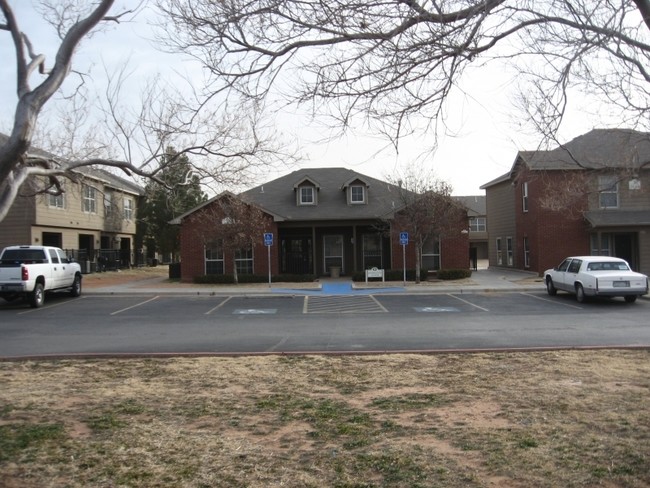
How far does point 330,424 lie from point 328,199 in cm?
2756

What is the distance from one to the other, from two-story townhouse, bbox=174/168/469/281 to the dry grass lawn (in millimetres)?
20361

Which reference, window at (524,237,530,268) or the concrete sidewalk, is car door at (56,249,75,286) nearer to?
the concrete sidewalk

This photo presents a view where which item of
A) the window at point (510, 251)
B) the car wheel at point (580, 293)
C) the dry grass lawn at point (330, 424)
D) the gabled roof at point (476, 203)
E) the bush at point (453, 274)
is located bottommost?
the dry grass lawn at point (330, 424)

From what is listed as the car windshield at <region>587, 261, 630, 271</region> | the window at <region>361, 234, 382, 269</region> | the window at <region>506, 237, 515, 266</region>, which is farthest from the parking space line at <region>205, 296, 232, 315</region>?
the window at <region>506, 237, 515, 266</region>

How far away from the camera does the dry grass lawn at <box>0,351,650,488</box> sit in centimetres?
438

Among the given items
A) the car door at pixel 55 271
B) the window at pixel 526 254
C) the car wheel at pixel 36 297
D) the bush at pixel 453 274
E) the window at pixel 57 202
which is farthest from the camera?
the window at pixel 57 202

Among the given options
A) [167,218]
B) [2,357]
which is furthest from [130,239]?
[2,357]

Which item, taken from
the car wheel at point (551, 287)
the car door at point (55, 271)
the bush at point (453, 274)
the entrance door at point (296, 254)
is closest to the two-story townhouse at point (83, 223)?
the car door at point (55, 271)

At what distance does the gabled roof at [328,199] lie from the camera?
30516 mm

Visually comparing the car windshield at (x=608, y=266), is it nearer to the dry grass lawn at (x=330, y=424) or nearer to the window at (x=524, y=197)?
the dry grass lawn at (x=330, y=424)

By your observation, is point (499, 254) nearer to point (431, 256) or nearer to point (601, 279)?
point (431, 256)

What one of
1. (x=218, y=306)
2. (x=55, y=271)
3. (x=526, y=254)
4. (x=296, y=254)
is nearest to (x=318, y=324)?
(x=218, y=306)

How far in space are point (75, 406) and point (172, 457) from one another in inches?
88.4

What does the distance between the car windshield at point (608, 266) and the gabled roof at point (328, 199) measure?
11.1 m
